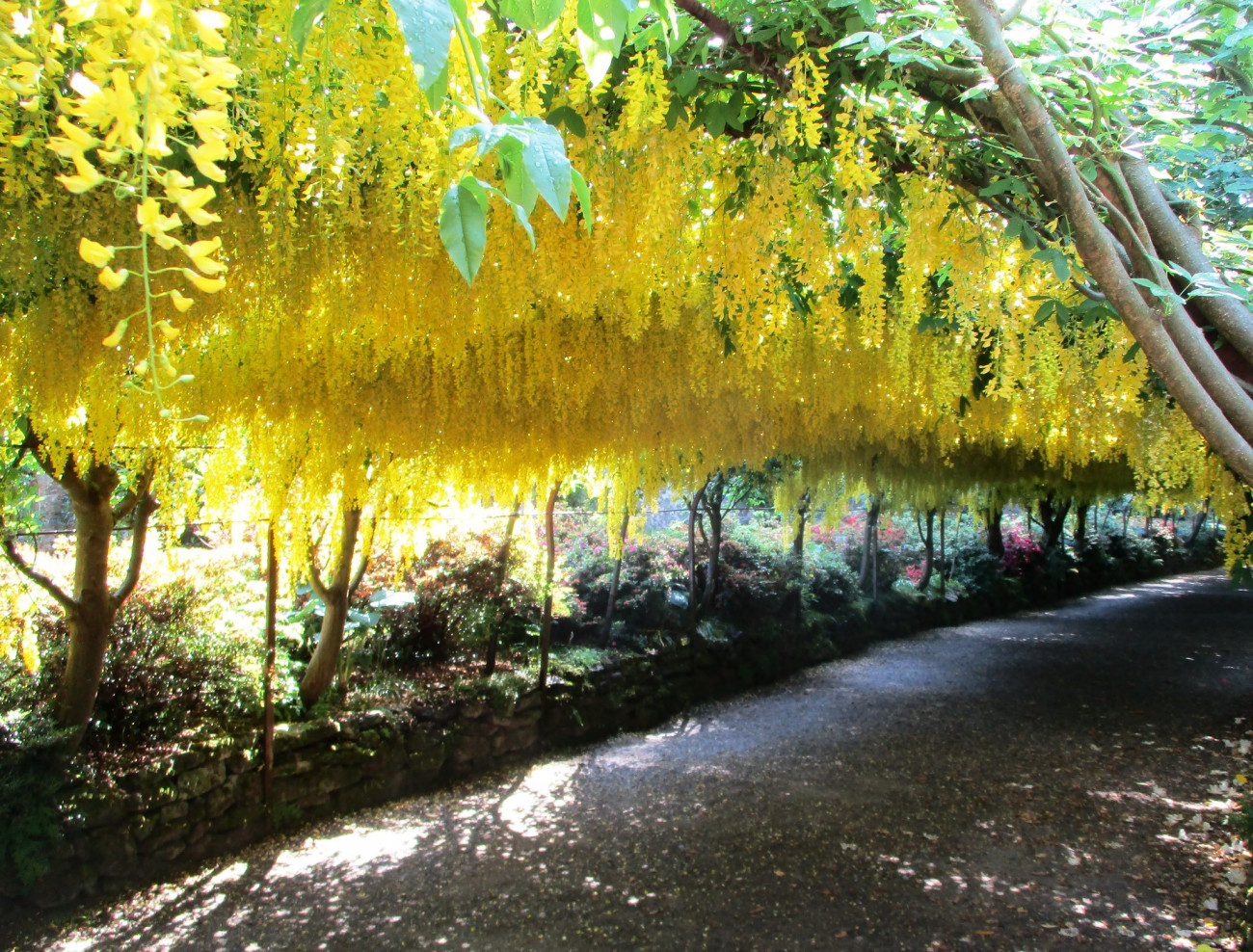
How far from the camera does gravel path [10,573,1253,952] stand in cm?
292

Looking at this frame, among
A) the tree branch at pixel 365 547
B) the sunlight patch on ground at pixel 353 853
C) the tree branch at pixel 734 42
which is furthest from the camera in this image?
the tree branch at pixel 365 547

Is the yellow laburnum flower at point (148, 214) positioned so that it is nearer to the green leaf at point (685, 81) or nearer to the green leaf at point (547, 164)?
the green leaf at point (547, 164)

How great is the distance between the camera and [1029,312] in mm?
2123

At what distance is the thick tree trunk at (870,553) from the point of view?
29.5 ft

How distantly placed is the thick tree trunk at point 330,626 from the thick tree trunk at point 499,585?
1.10 metres

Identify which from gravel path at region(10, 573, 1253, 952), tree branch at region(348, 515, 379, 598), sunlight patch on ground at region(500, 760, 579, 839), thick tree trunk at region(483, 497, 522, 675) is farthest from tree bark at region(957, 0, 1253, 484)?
thick tree trunk at region(483, 497, 522, 675)

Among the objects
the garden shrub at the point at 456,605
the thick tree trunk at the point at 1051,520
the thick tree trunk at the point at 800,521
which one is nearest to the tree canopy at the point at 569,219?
the garden shrub at the point at 456,605

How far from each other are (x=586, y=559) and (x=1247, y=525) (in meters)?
4.86

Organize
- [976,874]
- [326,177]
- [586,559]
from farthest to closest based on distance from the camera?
[586,559], [976,874], [326,177]

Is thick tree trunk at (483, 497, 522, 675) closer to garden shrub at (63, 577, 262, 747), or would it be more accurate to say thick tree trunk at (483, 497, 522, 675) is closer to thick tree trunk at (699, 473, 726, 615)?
garden shrub at (63, 577, 262, 747)

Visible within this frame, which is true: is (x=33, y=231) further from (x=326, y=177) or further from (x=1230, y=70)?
(x=1230, y=70)

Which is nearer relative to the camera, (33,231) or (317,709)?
(33,231)

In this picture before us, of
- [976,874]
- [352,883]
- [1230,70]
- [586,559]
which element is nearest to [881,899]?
[976,874]

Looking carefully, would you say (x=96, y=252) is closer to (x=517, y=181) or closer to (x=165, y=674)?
(x=517, y=181)
